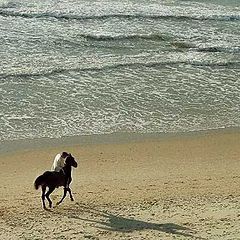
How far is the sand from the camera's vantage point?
32.2 feet

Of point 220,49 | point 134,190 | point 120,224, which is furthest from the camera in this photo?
point 220,49

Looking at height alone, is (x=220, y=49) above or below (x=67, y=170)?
above

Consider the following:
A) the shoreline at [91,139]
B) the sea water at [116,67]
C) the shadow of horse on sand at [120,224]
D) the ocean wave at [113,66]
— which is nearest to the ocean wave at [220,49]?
the sea water at [116,67]

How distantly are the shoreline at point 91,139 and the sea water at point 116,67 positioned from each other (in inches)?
7.2

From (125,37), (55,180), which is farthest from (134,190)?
(125,37)

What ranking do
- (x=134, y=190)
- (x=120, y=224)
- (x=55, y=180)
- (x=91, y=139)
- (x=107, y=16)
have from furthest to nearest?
(x=107, y=16), (x=91, y=139), (x=134, y=190), (x=55, y=180), (x=120, y=224)

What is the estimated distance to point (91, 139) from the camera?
44.1 ft

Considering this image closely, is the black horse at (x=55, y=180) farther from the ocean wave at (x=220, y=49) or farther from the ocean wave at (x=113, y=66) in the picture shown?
the ocean wave at (x=220, y=49)

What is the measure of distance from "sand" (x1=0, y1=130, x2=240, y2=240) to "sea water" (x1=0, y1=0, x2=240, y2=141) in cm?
77

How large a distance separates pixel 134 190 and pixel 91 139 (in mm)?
2450

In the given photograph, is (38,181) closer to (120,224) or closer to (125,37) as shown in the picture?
(120,224)

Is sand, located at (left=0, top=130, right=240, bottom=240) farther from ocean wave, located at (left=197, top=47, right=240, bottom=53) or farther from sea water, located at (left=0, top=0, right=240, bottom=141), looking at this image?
ocean wave, located at (left=197, top=47, right=240, bottom=53)

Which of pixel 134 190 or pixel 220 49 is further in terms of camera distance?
pixel 220 49

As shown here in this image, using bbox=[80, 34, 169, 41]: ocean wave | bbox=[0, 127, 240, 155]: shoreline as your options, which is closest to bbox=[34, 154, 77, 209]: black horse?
bbox=[0, 127, 240, 155]: shoreline
